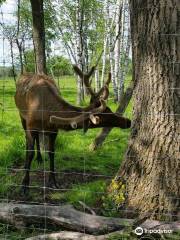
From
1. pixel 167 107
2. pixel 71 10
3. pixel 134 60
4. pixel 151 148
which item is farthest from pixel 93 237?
pixel 71 10

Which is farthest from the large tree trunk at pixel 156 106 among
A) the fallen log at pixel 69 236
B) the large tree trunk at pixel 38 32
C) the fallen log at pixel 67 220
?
the large tree trunk at pixel 38 32

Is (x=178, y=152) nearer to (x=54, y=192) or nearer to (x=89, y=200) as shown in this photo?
(x=89, y=200)

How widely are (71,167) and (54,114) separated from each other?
118cm

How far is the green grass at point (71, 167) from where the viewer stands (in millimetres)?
6160

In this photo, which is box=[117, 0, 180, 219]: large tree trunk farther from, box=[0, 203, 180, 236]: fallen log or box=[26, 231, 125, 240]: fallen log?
box=[26, 231, 125, 240]: fallen log

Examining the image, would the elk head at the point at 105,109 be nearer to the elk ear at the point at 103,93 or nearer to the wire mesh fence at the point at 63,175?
the elk ear at the point at 103,93

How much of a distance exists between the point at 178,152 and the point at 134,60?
1.11m

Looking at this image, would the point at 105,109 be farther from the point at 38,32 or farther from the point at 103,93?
the point at 38,32

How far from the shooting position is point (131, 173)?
208 inches

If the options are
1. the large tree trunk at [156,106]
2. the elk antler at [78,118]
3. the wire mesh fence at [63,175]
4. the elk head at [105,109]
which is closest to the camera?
the large tree trunk at [156,106]

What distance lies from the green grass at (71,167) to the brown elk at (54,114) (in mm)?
252

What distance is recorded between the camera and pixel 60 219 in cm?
486

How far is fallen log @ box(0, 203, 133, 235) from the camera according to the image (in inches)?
185

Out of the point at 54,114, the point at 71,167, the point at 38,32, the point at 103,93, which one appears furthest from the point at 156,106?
the point at 38,32
